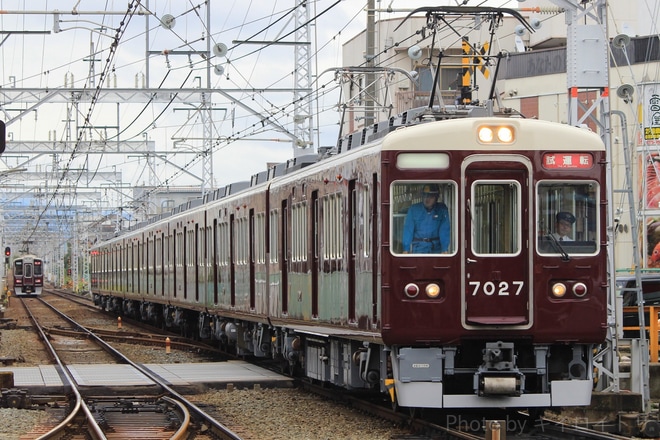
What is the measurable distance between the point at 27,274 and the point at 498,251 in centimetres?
6947

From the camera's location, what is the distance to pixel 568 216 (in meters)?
11.5

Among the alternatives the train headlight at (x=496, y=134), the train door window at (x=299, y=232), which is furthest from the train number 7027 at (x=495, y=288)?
the train door window at (x=299, y=232)

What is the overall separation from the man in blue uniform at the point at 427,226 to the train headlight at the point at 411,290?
30 cm

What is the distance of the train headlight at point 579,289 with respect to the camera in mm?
11492

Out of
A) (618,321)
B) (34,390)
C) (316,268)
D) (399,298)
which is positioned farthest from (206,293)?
(399,298)

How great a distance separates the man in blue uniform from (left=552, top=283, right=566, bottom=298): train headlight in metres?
1.03

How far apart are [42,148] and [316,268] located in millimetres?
30608

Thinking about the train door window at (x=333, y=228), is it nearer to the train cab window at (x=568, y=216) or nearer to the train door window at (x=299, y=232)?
the train door window at (x=299, y=232)

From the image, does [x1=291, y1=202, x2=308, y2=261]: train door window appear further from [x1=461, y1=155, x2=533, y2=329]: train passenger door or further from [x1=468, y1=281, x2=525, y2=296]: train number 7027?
[x1=468, y1=281, x2=525, y2=296]: train number 7027

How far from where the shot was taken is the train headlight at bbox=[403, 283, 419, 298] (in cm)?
1136

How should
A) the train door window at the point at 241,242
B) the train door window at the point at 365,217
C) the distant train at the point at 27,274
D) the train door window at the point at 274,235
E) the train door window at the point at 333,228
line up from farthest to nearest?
the distant train at the point at 27,274, the train door window at the point at 241,242, the train door window at the point at 274,235, the train door window at the point at 333,228, the train door window at the point at 365,217

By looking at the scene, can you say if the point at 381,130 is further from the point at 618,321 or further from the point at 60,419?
the point at 60,419

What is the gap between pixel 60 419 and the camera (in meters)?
14.1

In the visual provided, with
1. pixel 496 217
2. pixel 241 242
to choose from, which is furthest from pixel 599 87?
pixel 241 242
